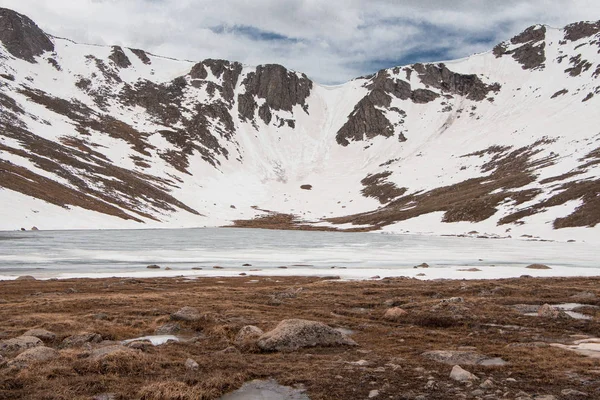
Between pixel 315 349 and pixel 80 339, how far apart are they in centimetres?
840

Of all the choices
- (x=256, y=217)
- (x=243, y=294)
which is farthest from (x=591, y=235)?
(x=256, y=217)

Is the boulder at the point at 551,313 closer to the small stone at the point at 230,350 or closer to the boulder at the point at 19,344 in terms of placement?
the small stone at the point at 230,350

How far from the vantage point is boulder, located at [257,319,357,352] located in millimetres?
15875

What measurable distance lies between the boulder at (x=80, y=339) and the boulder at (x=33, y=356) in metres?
2.28

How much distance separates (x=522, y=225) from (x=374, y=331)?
9449 centimetres

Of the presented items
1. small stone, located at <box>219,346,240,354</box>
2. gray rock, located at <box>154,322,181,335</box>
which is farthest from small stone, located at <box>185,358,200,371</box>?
gray rock, located at <box>154,322,181,335</box>

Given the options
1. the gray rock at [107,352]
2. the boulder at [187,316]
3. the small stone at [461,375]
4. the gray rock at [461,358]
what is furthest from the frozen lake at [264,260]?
the small stone at [461,375]

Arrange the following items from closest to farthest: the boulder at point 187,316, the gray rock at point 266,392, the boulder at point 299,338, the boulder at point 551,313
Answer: the gray rock at point 266,392
the boulder at point 299,338
the boulder at point 187,316
the boulder at point 551,313

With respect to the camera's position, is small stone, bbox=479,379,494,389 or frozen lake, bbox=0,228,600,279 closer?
small stone, bbox=479,379,494,389

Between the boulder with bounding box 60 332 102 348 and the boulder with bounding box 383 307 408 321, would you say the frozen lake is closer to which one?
the boulder with bounding box 383 307 408 321

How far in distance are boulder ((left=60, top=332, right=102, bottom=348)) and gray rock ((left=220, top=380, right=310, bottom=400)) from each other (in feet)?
24.8

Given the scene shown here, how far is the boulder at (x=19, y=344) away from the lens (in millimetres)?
14648

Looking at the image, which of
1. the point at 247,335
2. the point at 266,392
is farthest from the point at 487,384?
the point at 247,335

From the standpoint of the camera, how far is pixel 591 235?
85.2m
